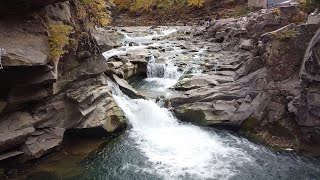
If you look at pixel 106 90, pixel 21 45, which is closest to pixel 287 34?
pixel 106 90

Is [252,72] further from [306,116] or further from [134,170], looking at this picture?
[134,170]

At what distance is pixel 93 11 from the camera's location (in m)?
18.8

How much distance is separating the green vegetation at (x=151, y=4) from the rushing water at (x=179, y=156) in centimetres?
4669

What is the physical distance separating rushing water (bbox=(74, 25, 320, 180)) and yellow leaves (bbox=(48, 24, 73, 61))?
5487 mm

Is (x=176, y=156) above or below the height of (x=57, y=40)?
below

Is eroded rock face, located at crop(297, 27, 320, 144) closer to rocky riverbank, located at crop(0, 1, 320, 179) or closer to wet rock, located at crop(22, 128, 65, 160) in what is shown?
rocky riverbank, located at crop(0, 1, 320, 179)

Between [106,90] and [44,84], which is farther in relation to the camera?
[106,90]

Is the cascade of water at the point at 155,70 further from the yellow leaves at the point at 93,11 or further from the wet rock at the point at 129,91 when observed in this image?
the yellow leaves at the point at 93,11

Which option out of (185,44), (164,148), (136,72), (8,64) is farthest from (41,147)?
(185,44)

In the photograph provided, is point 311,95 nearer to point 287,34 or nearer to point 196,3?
point 287,34

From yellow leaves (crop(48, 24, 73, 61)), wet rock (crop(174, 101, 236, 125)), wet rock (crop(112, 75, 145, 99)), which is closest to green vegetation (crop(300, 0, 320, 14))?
wet rock (crop(174, 101, 236, 125))

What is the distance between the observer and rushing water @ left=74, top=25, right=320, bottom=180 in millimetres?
14328

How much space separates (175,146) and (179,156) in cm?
106

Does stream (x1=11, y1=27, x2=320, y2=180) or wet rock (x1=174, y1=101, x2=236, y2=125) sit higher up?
wet rock (x1=174, y1=101, x2=236, y2=125)
